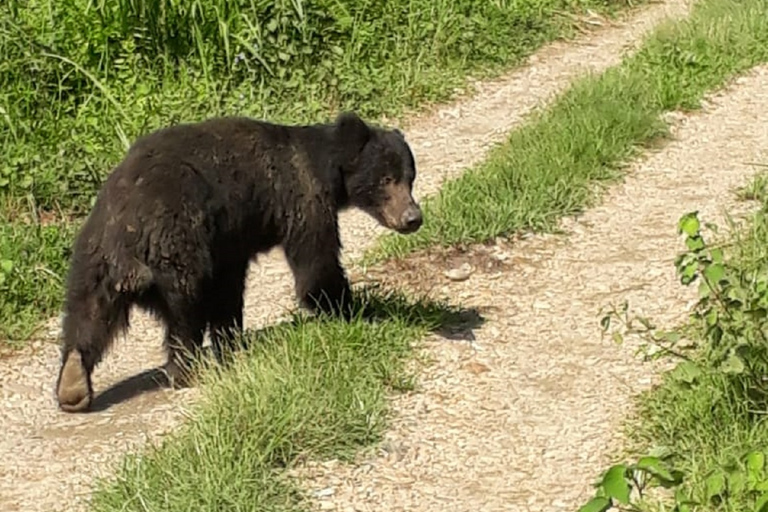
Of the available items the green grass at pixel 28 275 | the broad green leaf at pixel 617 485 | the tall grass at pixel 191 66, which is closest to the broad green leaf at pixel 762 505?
the broad green leaf at pixel 617 485

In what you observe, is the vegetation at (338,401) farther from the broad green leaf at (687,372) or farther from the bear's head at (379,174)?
the bear's head at (379,174)

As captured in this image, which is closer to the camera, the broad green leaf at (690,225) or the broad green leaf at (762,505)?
the broad green leaf at (762,505)

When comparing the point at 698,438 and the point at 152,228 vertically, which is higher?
the point at 152,228

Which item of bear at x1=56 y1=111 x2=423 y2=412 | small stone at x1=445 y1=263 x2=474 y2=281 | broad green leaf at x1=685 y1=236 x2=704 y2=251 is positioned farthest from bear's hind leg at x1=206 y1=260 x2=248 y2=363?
broad green leaf at x1=685 y1=236 x2=704 y2=251

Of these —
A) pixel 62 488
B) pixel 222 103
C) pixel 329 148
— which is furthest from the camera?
pixel 222 103

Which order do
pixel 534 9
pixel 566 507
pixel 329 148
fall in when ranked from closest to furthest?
pixel 566 507 → pixel 329 148 → pixel 534 9

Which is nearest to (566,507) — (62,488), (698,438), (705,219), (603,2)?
(698,438)

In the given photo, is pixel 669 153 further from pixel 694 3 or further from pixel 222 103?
pixel 694 3

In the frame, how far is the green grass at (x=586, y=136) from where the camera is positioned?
25.1 ft

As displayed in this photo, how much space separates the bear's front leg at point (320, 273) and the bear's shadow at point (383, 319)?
0.11 meters

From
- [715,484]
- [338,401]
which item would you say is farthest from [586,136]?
[715,484]

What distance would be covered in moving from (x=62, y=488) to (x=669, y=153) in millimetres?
5113

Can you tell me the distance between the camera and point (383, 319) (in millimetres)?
6219

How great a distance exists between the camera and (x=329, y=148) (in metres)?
6.35
